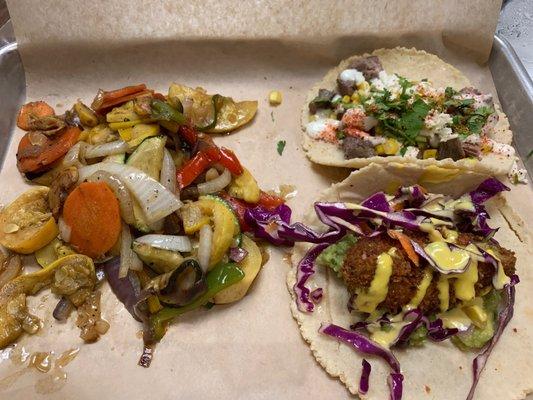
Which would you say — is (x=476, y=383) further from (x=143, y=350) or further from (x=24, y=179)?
(x=24, y=179)

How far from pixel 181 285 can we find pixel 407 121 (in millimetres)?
1917

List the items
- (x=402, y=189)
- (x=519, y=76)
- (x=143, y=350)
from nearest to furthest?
1. (x=143, y=350)
2. (x=402, y=189)
3. (x=519, y=76)

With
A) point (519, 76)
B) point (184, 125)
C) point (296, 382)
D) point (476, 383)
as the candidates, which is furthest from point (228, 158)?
point (519, 76)

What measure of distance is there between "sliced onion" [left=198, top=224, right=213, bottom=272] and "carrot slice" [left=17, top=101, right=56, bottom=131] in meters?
1.74

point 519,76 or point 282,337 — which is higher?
point 519,76

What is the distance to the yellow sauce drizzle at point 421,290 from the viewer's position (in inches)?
107

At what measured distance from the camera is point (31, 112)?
3.83 m

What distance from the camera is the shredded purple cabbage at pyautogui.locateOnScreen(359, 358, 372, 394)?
273cm

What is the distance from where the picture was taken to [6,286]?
2.98 m

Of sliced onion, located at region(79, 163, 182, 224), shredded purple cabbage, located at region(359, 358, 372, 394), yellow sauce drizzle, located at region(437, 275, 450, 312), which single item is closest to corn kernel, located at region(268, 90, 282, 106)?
sliced onion, located at region(79, 163, 182, 224)

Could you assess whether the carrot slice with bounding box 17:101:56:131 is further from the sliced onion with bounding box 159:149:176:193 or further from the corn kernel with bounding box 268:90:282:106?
the corn kernel with bounding box 268:90:282:106

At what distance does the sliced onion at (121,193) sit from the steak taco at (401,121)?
1340mm

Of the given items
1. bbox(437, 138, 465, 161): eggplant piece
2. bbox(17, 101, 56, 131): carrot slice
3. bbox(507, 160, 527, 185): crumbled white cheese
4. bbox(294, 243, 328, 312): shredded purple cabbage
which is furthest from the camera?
bbox(17, 101, 56, 131): carrot slice

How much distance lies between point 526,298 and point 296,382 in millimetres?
1473
